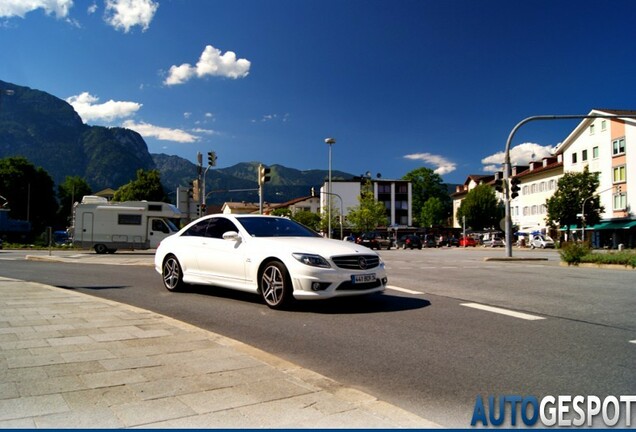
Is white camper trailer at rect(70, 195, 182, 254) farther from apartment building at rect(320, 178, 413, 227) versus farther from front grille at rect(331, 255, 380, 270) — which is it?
apartment building at rect(320, 178, 413, 227)

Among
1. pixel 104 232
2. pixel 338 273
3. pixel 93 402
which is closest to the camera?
pixel 93 402

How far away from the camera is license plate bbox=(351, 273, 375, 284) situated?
23.6ft

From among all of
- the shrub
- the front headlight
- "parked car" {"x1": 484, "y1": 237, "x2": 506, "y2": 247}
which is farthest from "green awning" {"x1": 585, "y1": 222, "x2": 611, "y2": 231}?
the front headlight

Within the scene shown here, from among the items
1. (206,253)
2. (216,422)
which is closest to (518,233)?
(206,253)

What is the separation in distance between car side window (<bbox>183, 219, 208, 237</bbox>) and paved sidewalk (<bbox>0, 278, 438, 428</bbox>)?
3.55 meters

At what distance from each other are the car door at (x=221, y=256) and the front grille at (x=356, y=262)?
67.5 inches

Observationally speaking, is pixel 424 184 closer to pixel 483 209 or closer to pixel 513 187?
pixel 483 209

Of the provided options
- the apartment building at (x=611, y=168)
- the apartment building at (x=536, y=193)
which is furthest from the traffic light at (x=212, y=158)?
the apartment building at (x=536, y=193)

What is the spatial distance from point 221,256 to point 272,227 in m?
1.02

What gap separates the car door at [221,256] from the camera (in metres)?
8.11

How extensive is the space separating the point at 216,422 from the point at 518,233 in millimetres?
76993

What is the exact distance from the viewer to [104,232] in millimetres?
30359

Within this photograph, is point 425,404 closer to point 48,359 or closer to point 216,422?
point 216,422

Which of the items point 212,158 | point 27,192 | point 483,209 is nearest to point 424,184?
point 483,209
